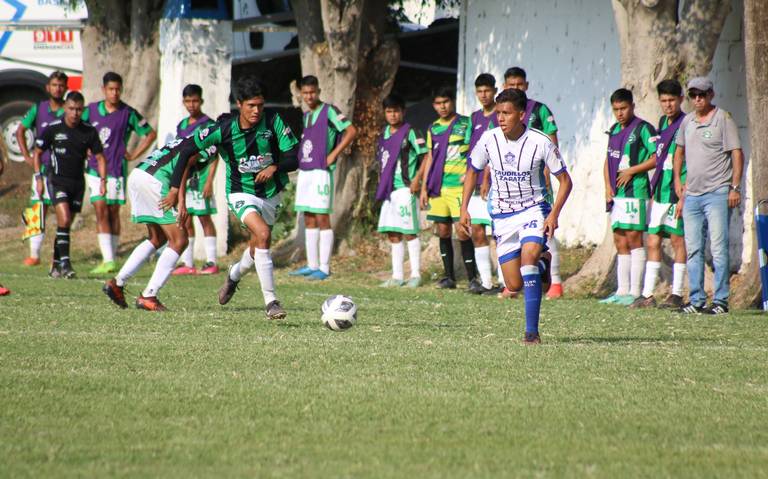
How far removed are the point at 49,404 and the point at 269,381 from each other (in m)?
1.27

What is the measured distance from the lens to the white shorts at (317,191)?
16.4 m

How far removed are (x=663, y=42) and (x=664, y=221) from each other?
2.02m

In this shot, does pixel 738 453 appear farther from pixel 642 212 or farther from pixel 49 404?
pixel 642 212

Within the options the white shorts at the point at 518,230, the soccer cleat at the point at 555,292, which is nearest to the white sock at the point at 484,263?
the soccer cleat at the point at 555,292

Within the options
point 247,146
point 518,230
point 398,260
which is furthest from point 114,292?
point 398,260

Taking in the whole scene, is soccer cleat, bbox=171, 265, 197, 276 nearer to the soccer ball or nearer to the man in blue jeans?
the man in blue jeans

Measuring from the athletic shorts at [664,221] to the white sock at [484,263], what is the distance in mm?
2117

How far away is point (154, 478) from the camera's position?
4.89m

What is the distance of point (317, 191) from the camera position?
1641 cm

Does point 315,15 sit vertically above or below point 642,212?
above

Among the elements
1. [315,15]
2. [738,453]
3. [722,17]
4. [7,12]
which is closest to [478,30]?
[315,15]

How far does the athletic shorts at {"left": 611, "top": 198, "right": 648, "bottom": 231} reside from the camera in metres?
13.5

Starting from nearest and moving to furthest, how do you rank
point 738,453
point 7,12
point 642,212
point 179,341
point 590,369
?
point 738,453
point 590,369
point 179,341
point 642,212
point 7,12

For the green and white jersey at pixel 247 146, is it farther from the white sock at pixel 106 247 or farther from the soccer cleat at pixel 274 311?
the white sock at pixel 106 247
